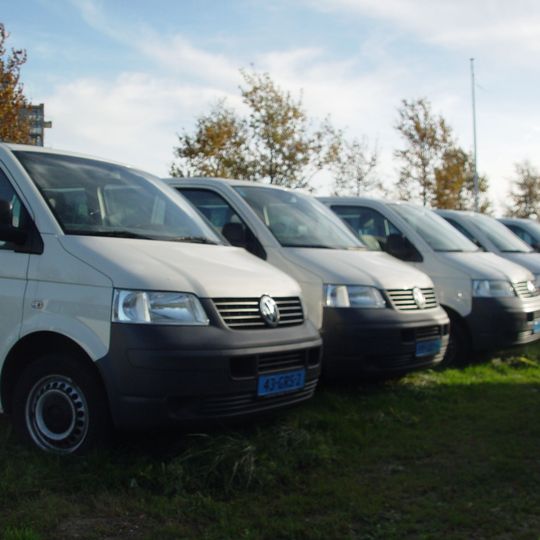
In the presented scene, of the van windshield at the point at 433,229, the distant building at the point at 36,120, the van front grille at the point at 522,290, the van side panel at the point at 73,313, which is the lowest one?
the van side panel at the point at 73,313

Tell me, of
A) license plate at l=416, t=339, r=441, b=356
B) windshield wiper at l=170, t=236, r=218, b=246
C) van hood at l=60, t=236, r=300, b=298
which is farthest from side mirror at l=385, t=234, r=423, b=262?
van hood at l=60, t=236, r=300, b=298

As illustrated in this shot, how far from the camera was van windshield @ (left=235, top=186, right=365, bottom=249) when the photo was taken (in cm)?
704

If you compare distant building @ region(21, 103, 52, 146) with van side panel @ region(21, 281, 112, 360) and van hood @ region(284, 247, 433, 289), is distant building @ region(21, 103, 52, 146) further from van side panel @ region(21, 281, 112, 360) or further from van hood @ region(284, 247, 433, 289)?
van side panel @ region(21, 281, 112, 360)

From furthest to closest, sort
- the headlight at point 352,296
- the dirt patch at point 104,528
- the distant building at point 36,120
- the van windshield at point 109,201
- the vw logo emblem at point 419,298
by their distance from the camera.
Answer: the distant building at point 36,120
the vw logo emblem at point 419,298
the headlight at point 352,296
the van windshield at point 109,201
the dirt patch at point 104,528

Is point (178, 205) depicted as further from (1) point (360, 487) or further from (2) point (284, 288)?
(1) point (360, 487)

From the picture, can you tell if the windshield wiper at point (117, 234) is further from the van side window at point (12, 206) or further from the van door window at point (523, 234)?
the van door window at point (523, 234)

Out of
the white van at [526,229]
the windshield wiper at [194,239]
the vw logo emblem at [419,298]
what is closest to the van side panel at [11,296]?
the windshield wiper at [194,239]

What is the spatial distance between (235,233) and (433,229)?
3.30 m

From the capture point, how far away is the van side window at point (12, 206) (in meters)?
4.74

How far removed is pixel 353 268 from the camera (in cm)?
664

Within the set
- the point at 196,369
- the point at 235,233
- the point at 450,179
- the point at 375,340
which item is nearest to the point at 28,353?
the point at 196,369

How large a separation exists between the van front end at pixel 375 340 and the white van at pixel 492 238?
446 centimetres

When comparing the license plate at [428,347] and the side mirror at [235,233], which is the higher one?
the side mirror at [235,233]

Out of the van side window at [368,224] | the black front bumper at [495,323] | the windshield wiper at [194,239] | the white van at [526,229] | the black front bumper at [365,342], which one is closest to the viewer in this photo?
the windshield wiper at [194,239]
